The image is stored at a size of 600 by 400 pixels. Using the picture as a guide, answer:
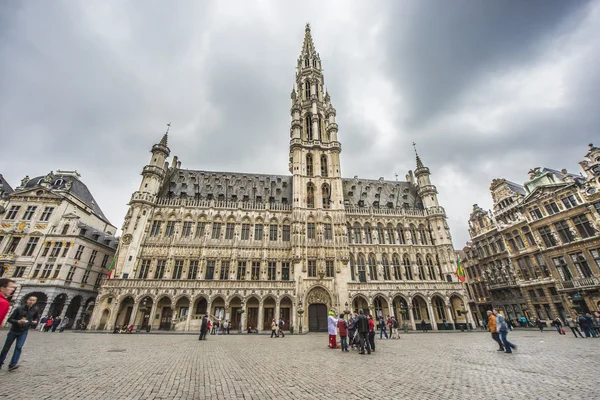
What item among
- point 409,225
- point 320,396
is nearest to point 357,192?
point 409,225

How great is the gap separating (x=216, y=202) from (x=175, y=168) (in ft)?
37.5

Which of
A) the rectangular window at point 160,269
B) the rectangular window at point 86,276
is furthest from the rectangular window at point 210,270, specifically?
the rectangular window at point 86,276

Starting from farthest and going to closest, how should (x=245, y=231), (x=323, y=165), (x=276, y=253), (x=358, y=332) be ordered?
(x=323, y=165)
(x=245, y=231)
(x=276, y=253)
(x=358, y=332)

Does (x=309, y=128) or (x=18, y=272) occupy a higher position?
(x=309, y=128)

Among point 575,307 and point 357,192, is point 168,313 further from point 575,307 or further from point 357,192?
point 575,307

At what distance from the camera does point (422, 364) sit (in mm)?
8234

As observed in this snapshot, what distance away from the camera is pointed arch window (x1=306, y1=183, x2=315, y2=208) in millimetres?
35281

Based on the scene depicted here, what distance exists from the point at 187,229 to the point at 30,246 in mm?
18404

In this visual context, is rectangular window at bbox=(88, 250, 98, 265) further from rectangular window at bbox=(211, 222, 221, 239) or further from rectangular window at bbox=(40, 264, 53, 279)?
rectangular window at bbox=(211, 222, 221, 239)

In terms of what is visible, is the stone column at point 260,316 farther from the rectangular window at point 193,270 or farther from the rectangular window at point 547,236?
the rectangular window at point 547,236

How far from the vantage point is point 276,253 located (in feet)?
105

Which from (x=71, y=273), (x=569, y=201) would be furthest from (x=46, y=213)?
(x=569, y=201)

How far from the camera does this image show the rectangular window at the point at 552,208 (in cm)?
3066

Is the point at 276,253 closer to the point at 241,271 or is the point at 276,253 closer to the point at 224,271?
the point at 241,271
